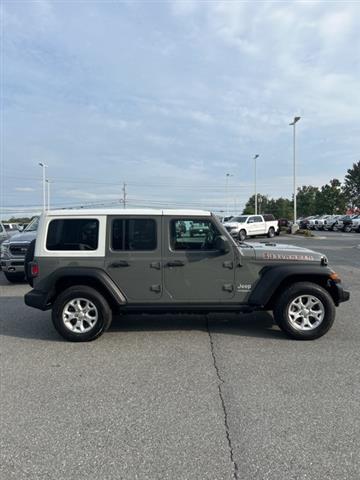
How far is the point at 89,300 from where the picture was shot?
5.52 m

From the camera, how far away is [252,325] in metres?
6.33

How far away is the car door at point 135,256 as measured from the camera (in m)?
5.58

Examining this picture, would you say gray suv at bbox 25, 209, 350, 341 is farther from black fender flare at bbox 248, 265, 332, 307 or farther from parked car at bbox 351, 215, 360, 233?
parked car at bbox 351, 215, 360, 233

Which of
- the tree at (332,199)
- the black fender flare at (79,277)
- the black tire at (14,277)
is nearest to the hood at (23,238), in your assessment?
the black tire at (14,277)

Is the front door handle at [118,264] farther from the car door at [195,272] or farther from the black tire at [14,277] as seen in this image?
the black tire at [14,277]

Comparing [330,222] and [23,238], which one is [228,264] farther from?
[330,222]

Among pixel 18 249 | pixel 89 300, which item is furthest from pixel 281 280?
pixel 18 249

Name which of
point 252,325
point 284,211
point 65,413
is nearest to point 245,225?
point 252,325

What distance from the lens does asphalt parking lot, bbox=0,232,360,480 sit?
2.84 meters

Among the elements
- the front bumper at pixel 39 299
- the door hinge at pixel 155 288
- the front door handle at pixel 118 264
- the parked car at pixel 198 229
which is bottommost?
the front bumper at pixel 39 299

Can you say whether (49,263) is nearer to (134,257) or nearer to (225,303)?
(134,257)

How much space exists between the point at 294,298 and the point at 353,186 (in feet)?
302

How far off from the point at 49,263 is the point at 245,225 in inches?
1054

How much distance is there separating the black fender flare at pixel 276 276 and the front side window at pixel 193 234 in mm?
805
